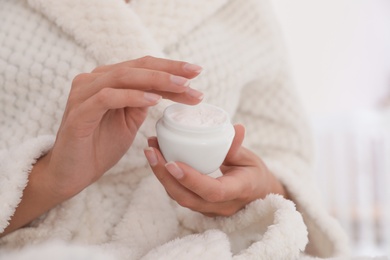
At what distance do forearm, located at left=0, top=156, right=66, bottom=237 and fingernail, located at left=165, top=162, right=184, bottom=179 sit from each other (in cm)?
18

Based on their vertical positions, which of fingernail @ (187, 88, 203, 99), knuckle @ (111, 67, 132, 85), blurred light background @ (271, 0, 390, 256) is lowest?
blurred light background @ (271, 0, 390, 256)

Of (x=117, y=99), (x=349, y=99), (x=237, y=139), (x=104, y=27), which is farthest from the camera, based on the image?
(x=349, y=99)

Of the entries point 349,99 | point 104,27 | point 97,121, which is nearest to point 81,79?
point 97,121

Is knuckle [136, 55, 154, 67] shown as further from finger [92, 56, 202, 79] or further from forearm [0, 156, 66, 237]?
forearm [0, 156, 66, 237]

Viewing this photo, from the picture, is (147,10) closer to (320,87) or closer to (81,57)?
(81,57)

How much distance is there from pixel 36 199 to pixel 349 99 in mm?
1546

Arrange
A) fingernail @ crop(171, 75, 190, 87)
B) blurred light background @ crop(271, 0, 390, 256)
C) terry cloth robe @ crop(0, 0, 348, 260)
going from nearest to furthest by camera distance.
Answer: fingernail @ crop(171, 75, 190, 87) → terry cloth robe @ crop(0, 0, 348, 260) → blurred light background @ crop(271, 0, 390, 256)

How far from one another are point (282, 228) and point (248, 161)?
4.6 inches

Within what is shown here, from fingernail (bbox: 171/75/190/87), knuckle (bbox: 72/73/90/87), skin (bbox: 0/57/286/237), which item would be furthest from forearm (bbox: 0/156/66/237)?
fingernail (bbox: 171/75/190/87)

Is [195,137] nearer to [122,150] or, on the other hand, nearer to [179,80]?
[179,80]

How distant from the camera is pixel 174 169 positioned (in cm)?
55

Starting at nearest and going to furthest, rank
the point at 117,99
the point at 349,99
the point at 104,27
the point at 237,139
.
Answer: the point at 117,99
the point at 237,139
the point at 104,27
the point at 349,99

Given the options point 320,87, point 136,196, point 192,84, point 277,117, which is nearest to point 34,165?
point 136,196

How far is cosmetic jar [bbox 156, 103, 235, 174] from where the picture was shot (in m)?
0.54
